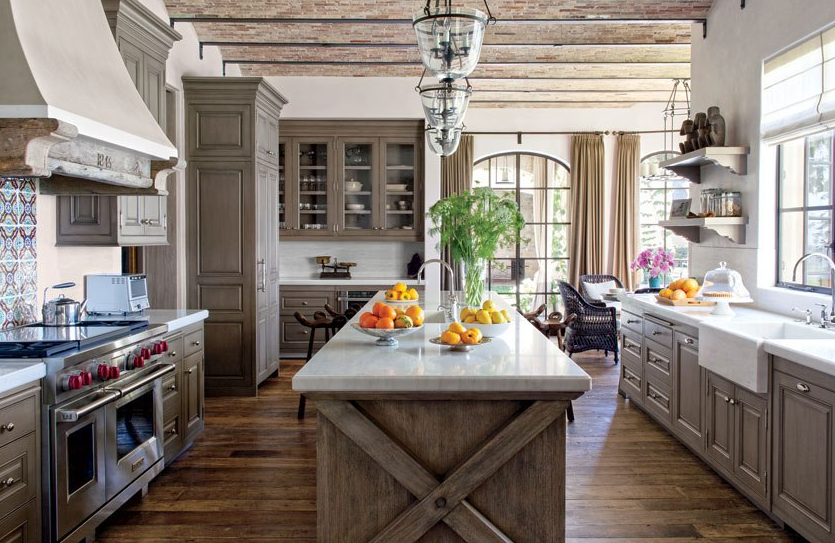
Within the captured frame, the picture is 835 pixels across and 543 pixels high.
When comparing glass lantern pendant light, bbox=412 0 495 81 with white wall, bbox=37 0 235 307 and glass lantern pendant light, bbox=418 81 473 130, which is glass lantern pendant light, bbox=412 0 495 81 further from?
white wall, bbox=37 0 235 307

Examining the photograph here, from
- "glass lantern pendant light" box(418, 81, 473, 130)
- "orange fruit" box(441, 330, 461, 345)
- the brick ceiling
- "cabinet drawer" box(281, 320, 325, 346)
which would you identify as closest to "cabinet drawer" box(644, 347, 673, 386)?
"glass lantern pendant light" box(418, 81, 473, 130)

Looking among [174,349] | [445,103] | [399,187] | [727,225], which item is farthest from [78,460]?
[399,187]

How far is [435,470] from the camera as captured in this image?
243cm

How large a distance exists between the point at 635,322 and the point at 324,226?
4069 millimetres

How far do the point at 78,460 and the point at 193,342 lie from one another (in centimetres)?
154

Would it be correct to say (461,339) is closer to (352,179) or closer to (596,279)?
(352,179)

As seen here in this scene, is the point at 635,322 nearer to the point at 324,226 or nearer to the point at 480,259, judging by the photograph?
the point at 480,259

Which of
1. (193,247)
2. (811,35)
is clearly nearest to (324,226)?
(193,247)

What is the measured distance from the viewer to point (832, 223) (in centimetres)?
407

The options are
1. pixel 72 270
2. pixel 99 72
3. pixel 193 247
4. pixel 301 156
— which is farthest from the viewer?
pixel 301 156

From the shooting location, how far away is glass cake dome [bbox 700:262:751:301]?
4352mm

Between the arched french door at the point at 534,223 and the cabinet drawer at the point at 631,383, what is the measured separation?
3787 millimetres

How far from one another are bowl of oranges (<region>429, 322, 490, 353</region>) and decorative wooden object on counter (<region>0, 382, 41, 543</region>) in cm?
166

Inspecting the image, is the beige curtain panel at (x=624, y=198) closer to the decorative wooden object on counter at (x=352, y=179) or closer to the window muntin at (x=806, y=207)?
the decorative wooden object on counter at (x=352, y=179)
